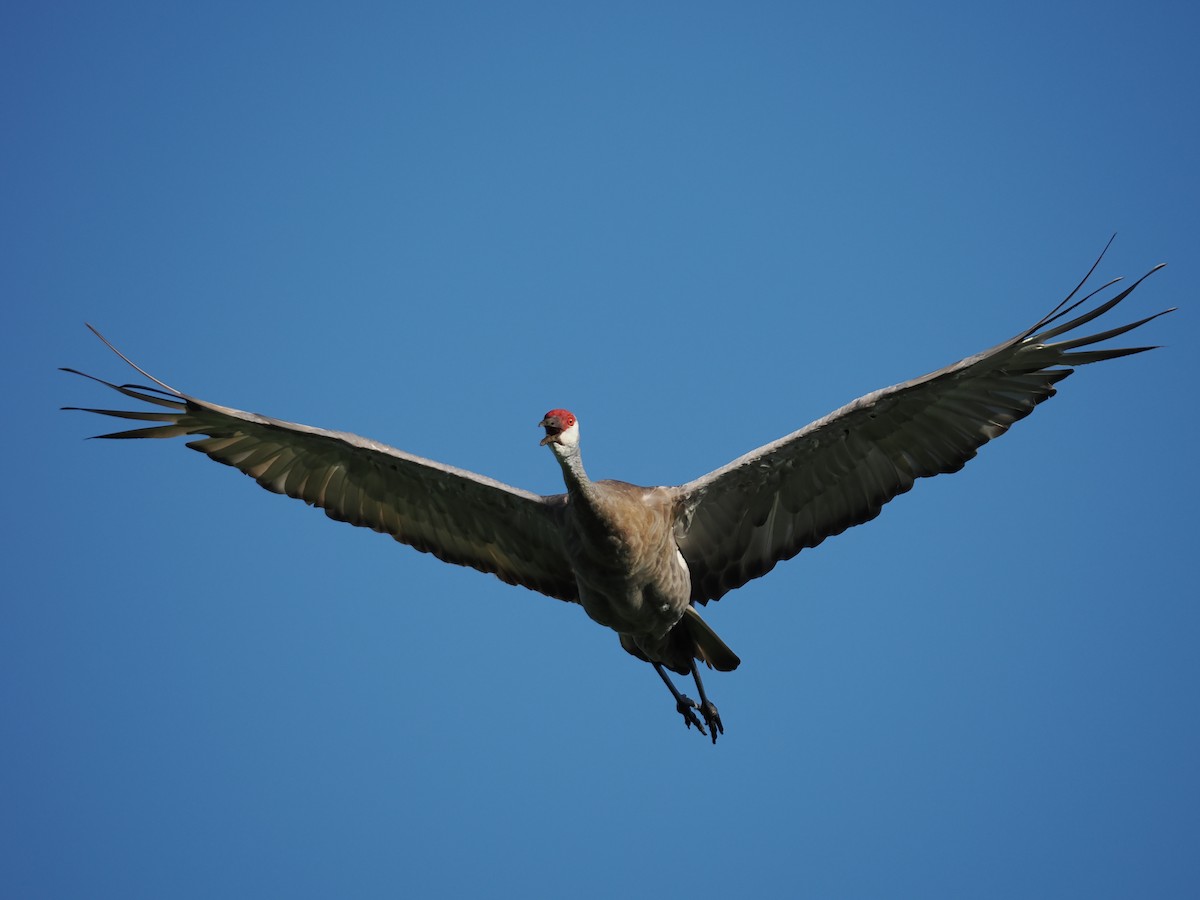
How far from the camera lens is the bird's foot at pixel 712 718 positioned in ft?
36.8

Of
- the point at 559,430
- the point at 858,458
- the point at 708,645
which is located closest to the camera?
the point at 559,430

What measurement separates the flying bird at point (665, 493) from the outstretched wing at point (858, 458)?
0.01 metres

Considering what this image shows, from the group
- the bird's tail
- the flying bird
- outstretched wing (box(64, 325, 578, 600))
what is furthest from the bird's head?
the bird's tail

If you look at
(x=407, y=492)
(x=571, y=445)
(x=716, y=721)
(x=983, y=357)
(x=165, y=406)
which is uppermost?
(x=165, y=406)

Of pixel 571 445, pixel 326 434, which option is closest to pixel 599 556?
pixel 571 445

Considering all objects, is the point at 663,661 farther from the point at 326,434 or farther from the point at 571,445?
the point at 326,434

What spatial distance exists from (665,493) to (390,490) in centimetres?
231

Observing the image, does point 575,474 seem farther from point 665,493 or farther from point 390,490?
point 390,490

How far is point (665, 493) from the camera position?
402 inches

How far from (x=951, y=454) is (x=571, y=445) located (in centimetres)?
275

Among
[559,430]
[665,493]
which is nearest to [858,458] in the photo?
[665,493]

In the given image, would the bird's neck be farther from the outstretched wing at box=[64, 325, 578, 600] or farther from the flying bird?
the outstretched wing at box=[64, 325, 578, 600]

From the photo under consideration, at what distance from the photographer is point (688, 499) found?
10.3 m

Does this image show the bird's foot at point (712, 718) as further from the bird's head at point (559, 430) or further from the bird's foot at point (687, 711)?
the bird's head at point (559, 430)
